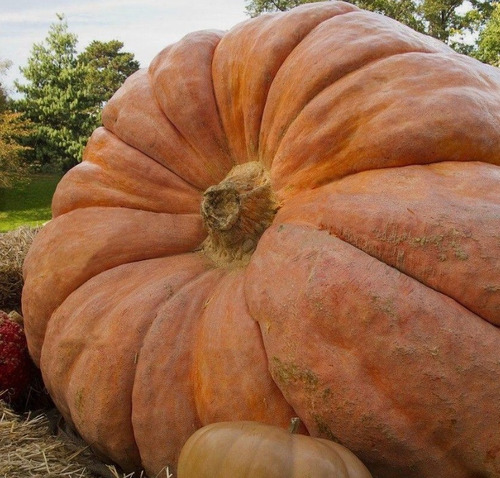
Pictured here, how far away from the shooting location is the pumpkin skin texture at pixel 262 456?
142cm

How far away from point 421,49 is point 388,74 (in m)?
0.23

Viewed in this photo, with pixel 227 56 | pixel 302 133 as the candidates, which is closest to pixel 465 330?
pixel 302 133

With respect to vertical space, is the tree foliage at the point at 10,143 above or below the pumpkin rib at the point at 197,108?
below

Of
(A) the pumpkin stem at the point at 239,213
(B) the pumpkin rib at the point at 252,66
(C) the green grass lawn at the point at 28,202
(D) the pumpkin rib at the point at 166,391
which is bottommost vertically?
(C) the green grass lawn at the point at 28,202

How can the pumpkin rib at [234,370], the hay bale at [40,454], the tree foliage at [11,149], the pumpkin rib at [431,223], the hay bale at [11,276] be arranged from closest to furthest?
1. the pumpkin rib at [431,223]
2. the pumpkin rib at [234,370]
3. the hay bale at [40,454]
4. the hay bale at [11,276]
5. the tree foliage at [11,149]

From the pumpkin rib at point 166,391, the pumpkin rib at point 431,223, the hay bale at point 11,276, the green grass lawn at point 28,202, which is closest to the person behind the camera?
the pumpkin rib at point 431,223

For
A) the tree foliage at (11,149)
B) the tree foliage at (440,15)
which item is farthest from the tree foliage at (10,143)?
the tree foliage at (440,15)

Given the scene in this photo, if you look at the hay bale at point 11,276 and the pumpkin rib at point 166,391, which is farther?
the hay bale at point 11,276

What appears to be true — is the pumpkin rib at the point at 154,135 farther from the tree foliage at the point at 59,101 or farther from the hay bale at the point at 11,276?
the tree foliage at the point at 59,101

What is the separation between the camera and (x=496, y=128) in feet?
5.82

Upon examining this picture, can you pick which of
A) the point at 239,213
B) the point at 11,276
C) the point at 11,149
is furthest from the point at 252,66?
the point at 11,149

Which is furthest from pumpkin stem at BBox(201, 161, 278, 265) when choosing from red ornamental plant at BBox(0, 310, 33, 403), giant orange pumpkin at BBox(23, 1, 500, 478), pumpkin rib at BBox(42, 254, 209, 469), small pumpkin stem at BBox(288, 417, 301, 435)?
red ornamental plant at BBox(0, 310, 33, 403)

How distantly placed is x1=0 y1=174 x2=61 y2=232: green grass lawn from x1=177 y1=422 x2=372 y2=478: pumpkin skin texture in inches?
604

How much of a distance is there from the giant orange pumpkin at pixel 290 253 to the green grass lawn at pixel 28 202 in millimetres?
14420
